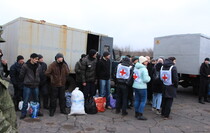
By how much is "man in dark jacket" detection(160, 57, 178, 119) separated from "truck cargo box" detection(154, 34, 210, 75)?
375 cm

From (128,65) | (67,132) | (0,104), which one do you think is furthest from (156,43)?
(0,104)

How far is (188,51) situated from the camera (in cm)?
880

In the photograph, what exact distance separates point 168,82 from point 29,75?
3.86m

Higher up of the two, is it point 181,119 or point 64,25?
point 64,25

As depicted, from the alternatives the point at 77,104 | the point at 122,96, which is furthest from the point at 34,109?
the point at 122,96

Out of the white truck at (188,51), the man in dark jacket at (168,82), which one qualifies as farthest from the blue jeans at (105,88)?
the white truck at (188,51)

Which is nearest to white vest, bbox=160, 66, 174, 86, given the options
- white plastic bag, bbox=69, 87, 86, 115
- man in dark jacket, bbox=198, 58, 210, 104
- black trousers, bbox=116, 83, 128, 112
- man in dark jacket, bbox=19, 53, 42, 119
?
black trousers, bbox=116, 83, 128, 112

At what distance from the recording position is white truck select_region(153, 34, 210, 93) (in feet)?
27.9

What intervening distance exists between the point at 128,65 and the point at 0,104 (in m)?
4.42

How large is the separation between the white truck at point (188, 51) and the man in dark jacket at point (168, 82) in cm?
376

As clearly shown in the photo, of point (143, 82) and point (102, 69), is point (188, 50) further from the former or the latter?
point (102, 69)

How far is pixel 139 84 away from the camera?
17.1ft

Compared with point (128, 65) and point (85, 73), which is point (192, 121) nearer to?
point (128, 65)

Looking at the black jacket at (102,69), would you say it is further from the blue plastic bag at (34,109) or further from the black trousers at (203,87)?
the black trousers at (203,87)
